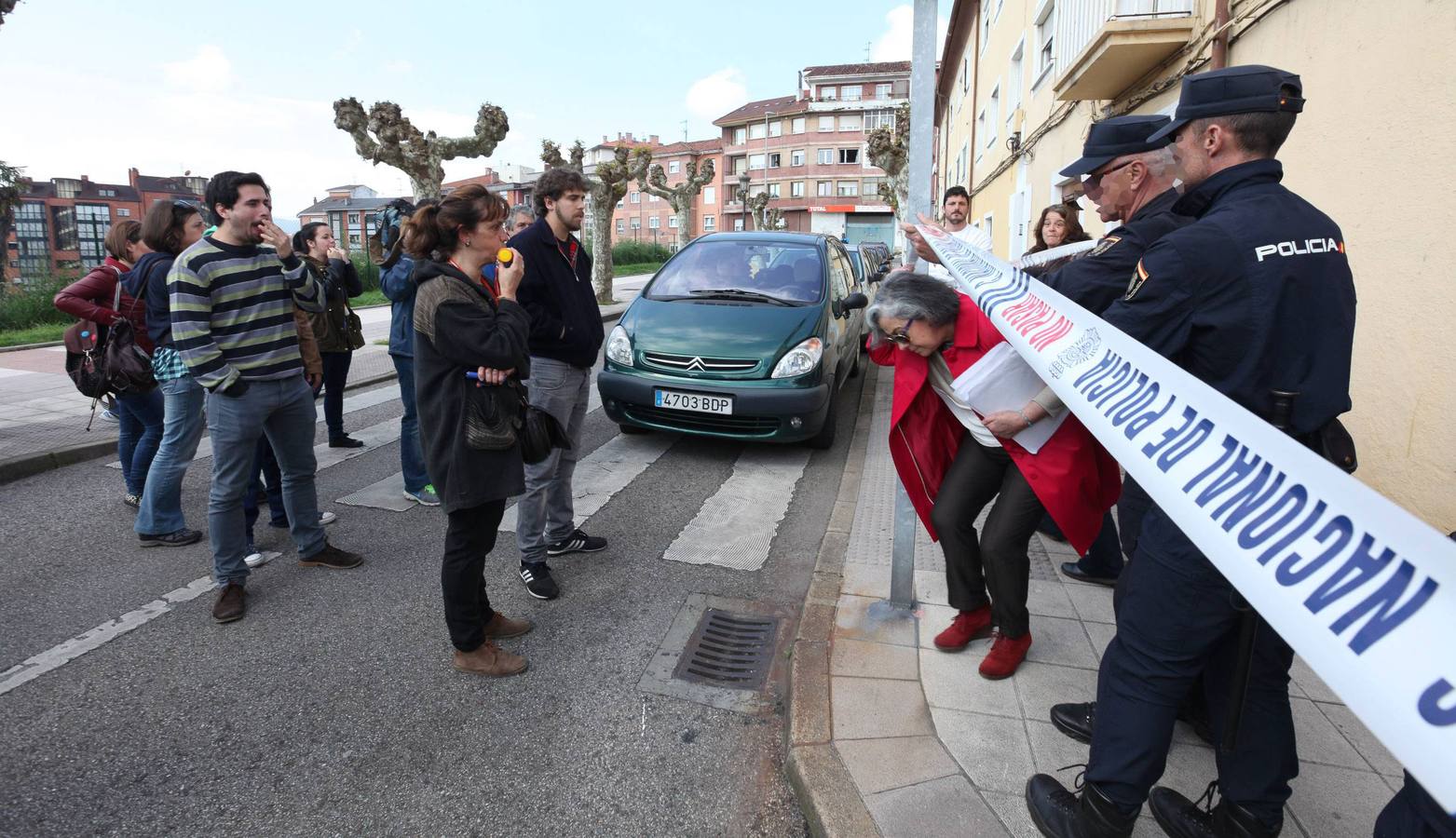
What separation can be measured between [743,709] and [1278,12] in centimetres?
591

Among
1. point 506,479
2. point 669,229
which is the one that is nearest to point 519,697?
point 506,479

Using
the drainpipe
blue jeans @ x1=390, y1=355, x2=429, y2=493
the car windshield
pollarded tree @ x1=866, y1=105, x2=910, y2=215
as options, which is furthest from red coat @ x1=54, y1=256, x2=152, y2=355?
pollarded tree @ x1=866, y1=105, x2=910, y2=215

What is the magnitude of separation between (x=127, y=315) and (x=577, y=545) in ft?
9.92

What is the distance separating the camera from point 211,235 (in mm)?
3574

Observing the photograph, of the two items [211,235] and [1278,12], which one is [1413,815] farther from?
[1278,12]

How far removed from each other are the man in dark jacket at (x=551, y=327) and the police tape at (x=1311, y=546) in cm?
268

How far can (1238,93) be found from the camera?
1.76m

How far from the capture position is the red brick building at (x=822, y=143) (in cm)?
6869

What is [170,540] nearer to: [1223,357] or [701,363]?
[701,363]

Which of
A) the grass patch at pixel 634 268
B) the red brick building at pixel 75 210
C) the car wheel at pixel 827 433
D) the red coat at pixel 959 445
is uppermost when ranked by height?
the red brick building at pixel 75 210

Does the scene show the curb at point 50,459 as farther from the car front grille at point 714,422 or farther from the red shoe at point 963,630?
the red shoe at point 963,630

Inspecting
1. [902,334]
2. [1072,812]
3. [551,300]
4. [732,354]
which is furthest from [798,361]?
[1072,812]

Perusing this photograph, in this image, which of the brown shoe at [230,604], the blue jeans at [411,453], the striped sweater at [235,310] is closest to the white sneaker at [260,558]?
the brown shoe at [230,604]

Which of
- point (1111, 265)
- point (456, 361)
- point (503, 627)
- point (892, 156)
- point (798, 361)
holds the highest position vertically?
point (892, 156)
